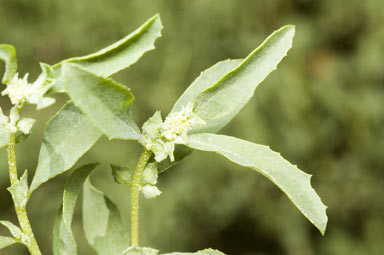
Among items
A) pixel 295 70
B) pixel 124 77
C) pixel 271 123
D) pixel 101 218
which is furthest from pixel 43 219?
pixel 101 218

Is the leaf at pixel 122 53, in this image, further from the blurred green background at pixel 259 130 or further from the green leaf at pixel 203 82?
the blurred green background at pixel 259 130

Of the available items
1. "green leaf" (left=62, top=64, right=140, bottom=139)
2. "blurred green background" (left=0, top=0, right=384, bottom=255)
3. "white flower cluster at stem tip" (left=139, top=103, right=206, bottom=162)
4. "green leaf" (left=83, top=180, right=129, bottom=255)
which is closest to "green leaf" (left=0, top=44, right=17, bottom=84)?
"green leaf" (left=62, top=64, right=140, bottom=139)

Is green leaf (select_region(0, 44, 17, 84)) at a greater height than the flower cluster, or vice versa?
green leaf (select_region(0, 44, 17, 84))

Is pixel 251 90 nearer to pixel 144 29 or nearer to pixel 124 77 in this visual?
pixel 144 29

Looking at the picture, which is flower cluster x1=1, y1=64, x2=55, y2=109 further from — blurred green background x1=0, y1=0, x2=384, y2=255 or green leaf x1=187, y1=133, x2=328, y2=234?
blurred green background x1=0, y1=0, x2=384, y2=255

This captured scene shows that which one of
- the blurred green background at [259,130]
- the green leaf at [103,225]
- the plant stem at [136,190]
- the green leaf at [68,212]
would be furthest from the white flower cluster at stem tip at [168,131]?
the blurred green background at [259,130]

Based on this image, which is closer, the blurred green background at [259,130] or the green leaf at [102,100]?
the green leaf at [102,100]

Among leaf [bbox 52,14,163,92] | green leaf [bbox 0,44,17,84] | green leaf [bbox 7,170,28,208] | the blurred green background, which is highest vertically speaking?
the blurred green background
